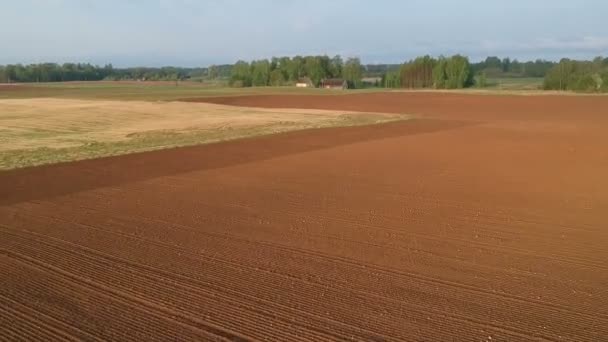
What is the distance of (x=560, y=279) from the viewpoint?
9023mm

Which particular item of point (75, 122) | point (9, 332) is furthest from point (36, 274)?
point (75, 122)

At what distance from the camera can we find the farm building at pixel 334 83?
153062 mm

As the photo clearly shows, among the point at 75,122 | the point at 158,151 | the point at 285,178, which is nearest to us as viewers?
the point at 285,178

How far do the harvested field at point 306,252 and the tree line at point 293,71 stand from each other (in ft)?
482

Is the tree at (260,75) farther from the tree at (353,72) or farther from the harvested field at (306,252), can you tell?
the harvested field at (306,252)

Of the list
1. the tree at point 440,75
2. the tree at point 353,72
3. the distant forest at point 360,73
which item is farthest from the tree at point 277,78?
the tree at point 440,75

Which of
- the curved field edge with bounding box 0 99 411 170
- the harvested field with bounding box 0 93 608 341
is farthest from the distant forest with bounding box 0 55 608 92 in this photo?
the harvested field with bounding box 0 93 608 341

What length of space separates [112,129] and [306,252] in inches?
1306

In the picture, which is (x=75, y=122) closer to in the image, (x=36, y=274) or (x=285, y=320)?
(x=36, y=274)

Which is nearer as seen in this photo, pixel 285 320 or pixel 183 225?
pixel 285 320

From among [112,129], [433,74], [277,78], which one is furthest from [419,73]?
[112,129]

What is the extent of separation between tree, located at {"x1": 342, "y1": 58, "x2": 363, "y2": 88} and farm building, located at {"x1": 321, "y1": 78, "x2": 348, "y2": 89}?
10.1ft

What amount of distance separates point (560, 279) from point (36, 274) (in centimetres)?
848

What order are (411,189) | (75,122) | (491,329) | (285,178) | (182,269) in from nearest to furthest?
(491,329)
(182,269)
(411,189)
(285,178)
(75,122)
